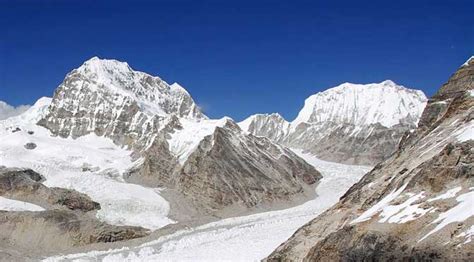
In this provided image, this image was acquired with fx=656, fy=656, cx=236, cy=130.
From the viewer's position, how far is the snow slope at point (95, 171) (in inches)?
3265

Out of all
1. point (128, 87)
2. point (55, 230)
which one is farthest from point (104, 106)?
point (55, 230)

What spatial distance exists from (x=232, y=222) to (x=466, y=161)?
56859mm

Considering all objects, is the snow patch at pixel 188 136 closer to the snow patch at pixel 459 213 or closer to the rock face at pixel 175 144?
the rock face at pixel 175 144

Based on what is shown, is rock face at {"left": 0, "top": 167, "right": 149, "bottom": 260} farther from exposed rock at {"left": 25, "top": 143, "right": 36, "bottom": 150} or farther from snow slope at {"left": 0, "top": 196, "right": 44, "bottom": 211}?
exposed rock at {"left": 25, "top": 143, "right": 36, "bottom": 150}

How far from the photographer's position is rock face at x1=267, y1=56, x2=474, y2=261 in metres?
20.3

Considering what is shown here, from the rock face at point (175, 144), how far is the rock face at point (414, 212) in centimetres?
5774

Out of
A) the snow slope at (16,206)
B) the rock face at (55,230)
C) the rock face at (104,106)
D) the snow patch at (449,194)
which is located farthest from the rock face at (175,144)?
the snow patch at (449,194)

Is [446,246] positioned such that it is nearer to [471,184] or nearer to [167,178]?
[471,184]

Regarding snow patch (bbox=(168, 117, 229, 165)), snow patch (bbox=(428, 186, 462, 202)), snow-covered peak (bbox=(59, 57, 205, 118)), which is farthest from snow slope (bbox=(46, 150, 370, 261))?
snow-covered peak (bbox=(59, 57, 205, 118))

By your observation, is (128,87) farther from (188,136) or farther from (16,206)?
(16,206)

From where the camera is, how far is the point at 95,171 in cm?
10925

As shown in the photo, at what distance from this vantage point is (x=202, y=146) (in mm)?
107500

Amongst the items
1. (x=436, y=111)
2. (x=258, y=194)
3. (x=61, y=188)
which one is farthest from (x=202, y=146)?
(x=436, y=111)

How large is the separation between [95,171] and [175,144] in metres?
14.9
